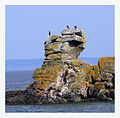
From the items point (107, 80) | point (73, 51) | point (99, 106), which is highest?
point (73, 51)

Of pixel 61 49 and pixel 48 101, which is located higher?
pixel 61 49

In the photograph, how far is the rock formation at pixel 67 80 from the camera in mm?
45844

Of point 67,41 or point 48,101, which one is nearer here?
point 48,101

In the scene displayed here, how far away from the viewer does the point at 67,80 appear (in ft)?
156

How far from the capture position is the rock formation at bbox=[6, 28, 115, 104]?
4584 centimetres

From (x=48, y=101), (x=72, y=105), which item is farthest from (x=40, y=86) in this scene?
(x=72, y=105)

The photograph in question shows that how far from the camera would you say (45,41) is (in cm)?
5175

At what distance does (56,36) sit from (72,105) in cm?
1202

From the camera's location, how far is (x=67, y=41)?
50688 mm
